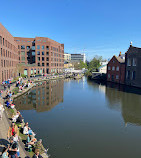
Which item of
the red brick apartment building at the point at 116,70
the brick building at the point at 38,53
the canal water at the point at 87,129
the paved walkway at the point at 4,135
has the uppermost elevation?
the brick building at the point at 38,53

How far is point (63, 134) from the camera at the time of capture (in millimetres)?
14609

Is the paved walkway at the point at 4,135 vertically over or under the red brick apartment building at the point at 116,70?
under

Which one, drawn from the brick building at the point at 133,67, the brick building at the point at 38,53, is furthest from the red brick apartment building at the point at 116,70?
the brick building at the point at 38,53

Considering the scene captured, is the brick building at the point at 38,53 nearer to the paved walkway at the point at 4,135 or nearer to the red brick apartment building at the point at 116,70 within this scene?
the red brick apartment building at the point at 116,70

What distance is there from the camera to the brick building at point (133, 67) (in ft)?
141

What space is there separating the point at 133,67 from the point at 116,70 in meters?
10.6

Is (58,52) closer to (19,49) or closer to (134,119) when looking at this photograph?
(19,49)

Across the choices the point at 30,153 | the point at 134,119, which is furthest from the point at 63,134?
the point at 134,119

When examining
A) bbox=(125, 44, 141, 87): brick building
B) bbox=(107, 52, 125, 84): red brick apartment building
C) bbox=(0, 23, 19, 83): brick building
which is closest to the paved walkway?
bbox=(0, 23, 19, 83): brick building

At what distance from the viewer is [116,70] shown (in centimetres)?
5588

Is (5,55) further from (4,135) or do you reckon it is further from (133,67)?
(133,67)

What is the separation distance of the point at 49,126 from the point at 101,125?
21.3ft

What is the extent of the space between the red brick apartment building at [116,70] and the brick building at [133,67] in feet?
8.32

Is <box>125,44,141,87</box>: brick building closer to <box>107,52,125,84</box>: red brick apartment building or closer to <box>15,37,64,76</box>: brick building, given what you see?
<box>107,52,125,84</box>: red brick apartment building
